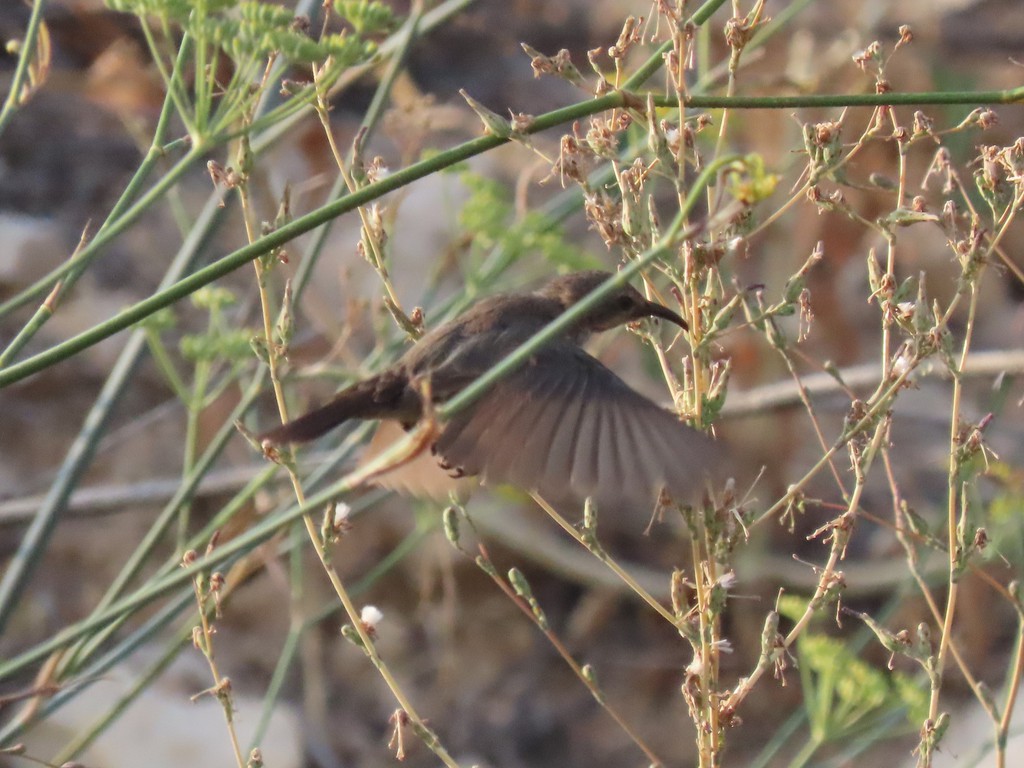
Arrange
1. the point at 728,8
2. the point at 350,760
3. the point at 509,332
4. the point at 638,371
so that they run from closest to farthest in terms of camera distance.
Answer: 1. the point at 509,332
2. the point at 350,760
3. the point at 638,371
4. the point at 728,8

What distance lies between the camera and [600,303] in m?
2.36

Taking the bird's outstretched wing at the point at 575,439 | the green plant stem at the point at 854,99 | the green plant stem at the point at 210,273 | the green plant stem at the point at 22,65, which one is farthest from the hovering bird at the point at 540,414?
the green plant stem at the point at 22,65

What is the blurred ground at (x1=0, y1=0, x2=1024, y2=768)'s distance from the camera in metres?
4.95

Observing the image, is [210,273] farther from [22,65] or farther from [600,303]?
[600,303]

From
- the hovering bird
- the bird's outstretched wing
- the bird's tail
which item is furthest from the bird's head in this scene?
the bird's tail

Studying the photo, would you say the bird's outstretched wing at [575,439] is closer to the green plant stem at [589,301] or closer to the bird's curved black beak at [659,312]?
the bird's curved black beak at [659,312]

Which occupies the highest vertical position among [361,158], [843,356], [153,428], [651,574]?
[361,158]

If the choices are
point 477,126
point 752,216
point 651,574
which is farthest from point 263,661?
point 752,216

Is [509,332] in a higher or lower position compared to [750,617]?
higher

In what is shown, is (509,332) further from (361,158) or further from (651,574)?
(651,574)

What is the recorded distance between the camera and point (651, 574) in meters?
5.03

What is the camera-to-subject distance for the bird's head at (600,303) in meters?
2.33

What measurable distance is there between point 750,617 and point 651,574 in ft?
1.51

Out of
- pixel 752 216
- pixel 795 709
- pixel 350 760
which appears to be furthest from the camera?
pixel 795 709
